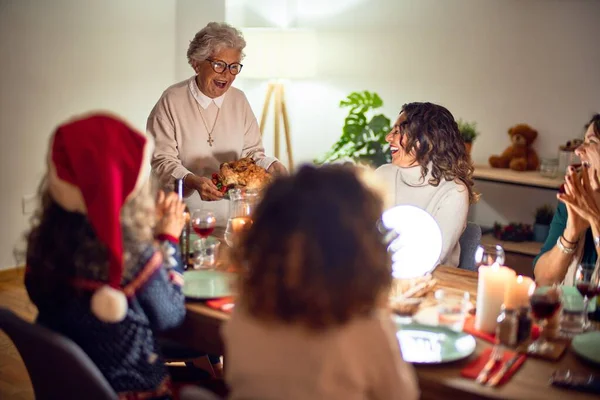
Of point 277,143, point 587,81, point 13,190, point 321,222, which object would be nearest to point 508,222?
point 587,81

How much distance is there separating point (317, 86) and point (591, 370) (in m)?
4.21

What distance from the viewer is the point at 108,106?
503 centimetres

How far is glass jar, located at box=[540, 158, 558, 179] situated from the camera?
447 cm

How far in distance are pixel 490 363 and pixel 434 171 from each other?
1.09 m

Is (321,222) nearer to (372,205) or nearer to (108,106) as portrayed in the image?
(372,205)

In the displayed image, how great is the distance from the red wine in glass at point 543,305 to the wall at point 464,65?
3.04 m

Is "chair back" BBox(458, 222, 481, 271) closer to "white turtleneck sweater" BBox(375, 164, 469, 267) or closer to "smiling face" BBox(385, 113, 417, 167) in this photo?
"white turtleneck sweater" BBox(375, 164, 469, 267)

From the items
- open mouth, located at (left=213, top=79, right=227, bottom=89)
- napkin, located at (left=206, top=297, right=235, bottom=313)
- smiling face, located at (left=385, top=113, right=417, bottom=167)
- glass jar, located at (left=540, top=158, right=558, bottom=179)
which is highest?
Answer: open mouth, located at (left=213, top=79, right=227, bottom=89)

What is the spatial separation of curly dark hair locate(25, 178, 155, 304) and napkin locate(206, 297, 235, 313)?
13.1 inches

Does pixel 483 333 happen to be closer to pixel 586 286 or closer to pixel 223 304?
pixel 586 286

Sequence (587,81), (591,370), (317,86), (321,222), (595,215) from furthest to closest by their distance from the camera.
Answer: (317,86) → (587,81) → (595,215) → (591,370) → (321,222)

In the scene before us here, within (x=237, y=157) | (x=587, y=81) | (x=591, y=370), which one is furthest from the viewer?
(x=587, y=81)

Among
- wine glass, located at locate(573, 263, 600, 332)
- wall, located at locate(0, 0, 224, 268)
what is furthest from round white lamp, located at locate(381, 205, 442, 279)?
wall, located at locate(0, 0, 224, 268)

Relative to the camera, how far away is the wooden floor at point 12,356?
3301 mm
